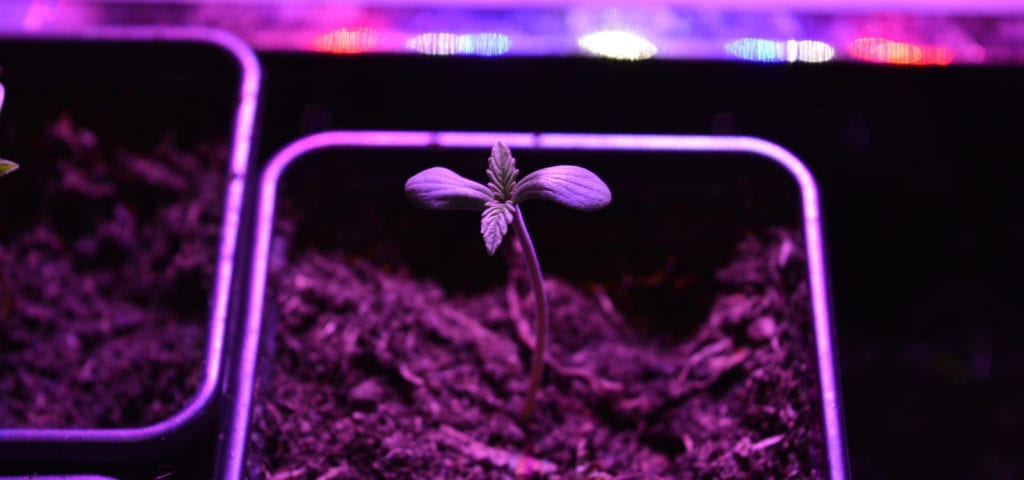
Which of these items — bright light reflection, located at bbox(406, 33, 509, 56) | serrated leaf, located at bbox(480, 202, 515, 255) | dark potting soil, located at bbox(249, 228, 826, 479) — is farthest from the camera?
bright light reflection, located at bbox(406, 33, 509, 56)

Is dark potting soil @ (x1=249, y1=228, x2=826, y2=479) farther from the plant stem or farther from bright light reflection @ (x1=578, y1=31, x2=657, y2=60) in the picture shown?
bright light reflection @ (x1=578, y1=31, x2=657, y2=60)

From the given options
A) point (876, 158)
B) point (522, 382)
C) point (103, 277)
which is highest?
point (876, 158)

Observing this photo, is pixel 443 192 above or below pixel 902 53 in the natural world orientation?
below

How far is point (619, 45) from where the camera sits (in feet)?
3.61

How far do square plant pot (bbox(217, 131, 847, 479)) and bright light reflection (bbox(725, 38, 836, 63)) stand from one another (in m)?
0.18

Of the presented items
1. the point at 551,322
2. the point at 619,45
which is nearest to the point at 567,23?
the point at 619,45

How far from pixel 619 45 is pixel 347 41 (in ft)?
1.14

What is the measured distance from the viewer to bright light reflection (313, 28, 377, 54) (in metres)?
1.09

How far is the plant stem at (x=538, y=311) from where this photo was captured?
29.7 inches

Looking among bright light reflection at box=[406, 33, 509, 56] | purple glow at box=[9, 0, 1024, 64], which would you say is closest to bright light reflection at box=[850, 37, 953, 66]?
purple glow at box=[9, 0, 1024, 64]

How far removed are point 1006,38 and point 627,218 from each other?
1.84 feet

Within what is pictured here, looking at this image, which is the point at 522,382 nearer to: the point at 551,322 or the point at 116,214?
the point at 551,322

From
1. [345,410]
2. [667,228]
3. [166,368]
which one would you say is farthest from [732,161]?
[166,368]

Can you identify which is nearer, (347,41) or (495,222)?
(495,222)
